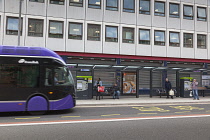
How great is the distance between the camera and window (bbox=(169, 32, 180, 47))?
21.2 m

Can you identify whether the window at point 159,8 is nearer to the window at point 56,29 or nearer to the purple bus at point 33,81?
the window at point 56,29

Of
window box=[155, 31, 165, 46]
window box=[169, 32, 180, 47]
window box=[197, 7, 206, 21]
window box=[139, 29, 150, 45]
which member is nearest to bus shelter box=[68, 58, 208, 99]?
window box=[155, 31, 165, 46]

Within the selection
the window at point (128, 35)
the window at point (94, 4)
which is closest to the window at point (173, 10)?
the window at point (128, 35)

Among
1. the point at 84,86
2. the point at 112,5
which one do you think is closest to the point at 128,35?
the point at 112,5

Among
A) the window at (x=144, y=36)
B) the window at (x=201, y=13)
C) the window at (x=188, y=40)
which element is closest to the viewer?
the window at (x=144, y=36)

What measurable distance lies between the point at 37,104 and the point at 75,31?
35.6ft

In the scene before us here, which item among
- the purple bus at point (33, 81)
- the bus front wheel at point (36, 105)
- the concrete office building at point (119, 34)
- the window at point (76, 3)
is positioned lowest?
the bus front wheel at point (36, 105)

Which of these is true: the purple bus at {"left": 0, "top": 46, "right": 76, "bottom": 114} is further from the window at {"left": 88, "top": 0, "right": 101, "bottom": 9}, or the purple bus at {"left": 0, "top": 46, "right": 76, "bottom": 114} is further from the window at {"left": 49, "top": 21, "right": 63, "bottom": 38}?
the window at {"left": 88, "top": 0, "right": 101, "bottom": 9}

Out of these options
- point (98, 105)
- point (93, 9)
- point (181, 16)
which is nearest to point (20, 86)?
point (98, 105)

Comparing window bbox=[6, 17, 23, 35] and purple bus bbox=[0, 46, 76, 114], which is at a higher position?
window bbox=[6, 17, 23, 35]

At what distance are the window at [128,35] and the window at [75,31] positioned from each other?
14.9 ft

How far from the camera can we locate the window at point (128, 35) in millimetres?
19734

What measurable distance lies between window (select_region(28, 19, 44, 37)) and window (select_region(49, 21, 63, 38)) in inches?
34.6

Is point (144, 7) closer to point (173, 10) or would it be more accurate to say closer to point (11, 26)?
point (173, 10)
